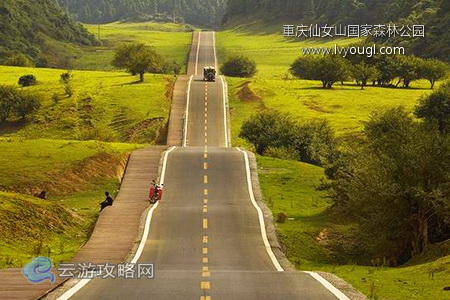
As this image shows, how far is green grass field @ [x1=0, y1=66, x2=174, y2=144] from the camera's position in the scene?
86125 mm

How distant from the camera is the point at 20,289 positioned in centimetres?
2109

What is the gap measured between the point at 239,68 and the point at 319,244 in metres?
106

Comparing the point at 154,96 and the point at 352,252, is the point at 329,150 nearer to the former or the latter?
the point at 352,252

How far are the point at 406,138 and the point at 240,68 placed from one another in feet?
351

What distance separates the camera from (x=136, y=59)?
370 ft

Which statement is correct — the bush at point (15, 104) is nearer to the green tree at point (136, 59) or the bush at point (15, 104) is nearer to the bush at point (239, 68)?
the green tree at point (136, 59)

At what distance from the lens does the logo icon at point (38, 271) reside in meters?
23.0

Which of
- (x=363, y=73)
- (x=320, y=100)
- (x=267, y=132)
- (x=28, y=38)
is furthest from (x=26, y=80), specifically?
(x=28, y=38)

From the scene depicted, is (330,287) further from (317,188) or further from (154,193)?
(317,188)

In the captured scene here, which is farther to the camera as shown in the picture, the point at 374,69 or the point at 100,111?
the point at 374,69

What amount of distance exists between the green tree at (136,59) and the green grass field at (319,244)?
54.5 meters

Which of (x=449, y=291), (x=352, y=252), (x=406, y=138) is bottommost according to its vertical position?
(x=352, y=252)

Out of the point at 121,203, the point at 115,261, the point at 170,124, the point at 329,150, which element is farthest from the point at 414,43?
the point at 115,261

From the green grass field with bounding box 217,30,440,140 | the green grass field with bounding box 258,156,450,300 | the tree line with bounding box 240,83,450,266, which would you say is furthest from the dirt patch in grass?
the green grass field with bounding box 217,30,440,140
